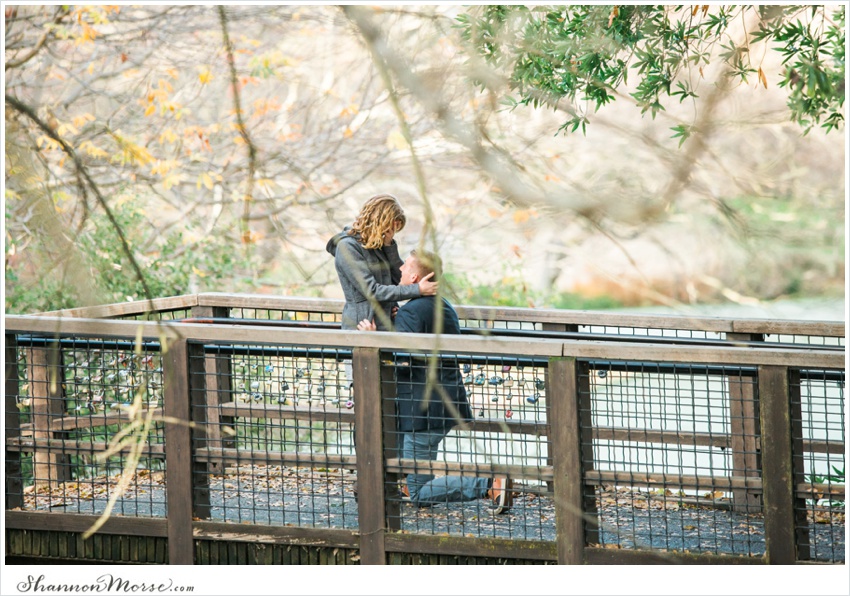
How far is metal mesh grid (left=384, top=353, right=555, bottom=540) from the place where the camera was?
376 centimetres

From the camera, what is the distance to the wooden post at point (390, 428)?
3.79 metres

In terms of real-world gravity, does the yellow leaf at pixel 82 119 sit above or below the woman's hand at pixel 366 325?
above

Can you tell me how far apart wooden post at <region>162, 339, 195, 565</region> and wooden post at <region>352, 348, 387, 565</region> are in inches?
27.7

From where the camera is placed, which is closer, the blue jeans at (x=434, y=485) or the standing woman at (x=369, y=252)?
the blue jeans at (x=434, y=485)

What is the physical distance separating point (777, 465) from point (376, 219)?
6.98ft

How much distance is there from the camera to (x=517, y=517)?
13.8 ft

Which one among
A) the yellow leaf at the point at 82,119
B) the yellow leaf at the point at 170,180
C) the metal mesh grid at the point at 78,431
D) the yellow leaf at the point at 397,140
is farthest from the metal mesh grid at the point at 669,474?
the yellow leaf at the point at 82,119

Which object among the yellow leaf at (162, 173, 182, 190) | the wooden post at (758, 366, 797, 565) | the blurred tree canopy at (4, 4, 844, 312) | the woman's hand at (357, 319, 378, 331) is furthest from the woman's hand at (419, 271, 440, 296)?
the yellow leaf at (162, 173, 182, 190)

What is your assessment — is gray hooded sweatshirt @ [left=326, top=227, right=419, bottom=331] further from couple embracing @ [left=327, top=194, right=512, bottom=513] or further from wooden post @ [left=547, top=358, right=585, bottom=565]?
wooden post @ [left=547, top=358, right=585, bottom=565]

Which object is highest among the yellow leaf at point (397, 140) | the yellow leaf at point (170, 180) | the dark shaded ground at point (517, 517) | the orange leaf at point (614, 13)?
the yellow leaf at point (397, 140)

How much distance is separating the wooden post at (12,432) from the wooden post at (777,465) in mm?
3058

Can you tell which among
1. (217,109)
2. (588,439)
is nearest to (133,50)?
(217,109)

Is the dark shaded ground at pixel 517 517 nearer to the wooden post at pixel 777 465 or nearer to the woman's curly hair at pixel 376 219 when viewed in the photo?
the wooden post at pixel 777 465

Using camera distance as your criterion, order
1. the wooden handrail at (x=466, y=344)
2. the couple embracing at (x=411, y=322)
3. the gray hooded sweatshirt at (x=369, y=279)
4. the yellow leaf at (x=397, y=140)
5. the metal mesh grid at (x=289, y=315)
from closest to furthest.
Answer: the wooden handrail at (x=466, y=344)
the couple embracing at (x=411, y=322)
the gray hooded sweatshirt at (x=369, y=279)
the metal mesh grid at (x=289, y=315)
the yellow leaf at (x=397, y=140)
